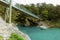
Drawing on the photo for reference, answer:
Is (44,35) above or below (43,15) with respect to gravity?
below

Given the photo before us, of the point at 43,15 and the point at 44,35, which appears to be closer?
the point at 44,35

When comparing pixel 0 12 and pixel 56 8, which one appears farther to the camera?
pixel 56 8

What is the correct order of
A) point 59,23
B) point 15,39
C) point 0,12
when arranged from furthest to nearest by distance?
point 59,23 → point 0,12 → point 15,39

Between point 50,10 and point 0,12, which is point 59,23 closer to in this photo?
point 50,10

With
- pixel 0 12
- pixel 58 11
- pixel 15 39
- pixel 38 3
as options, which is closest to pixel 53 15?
pixel 58 11

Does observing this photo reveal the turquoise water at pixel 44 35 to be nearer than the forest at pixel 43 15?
Yes

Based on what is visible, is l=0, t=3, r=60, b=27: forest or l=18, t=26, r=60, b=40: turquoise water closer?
l=18, t=26, r=60, b=40: turquoise water

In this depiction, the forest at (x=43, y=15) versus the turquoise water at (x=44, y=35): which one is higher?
the forest at (x=43, y=15)

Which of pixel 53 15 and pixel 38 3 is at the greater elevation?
pixel 38 3

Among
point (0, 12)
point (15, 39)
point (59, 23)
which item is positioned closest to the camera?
point (15, 39)

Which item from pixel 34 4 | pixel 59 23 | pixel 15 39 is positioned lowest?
pixel 15 39

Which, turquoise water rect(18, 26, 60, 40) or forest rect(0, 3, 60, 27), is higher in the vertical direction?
forest rect(0, 3, 60, 27)
